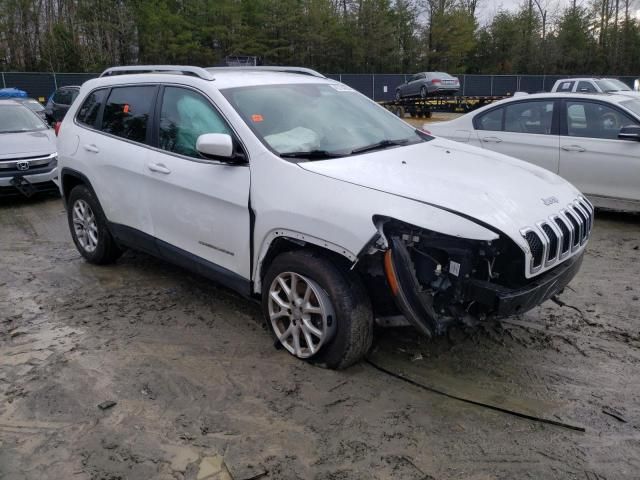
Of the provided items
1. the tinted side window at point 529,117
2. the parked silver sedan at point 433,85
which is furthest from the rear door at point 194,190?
the parked silver sedan at point 433,85

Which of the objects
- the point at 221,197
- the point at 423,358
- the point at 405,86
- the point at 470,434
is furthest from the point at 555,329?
the point at 405,86

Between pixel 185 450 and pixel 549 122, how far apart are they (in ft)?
20.7

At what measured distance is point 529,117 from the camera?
768 cm

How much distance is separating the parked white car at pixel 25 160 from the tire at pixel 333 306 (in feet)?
22.2

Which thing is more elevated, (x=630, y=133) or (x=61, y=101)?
(x=61, y=101)

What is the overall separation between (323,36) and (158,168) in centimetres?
4568

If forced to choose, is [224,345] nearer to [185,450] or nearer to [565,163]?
[185,450]

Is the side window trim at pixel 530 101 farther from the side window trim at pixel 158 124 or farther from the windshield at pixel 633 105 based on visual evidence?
the side window trim at pixel 158 124

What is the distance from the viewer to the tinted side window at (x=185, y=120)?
4.24 m

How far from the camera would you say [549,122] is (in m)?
7.50

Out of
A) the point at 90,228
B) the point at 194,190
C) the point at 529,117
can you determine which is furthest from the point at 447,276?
the point at 529,117

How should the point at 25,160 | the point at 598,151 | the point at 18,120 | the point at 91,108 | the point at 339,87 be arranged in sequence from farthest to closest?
the point at 18,120, the point at 25,160, the point at 598,151, the point at 91,108, the point at 339,87

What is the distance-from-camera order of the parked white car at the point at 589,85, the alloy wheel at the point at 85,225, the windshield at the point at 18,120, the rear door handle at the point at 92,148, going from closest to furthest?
the rear door handle at the point at 92,148, the alloy wheel at the point at 85,225, the windshield at the point at 18,120, the parked white car at the point at 589,85

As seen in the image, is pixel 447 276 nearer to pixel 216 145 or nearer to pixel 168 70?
pixel 216 145
